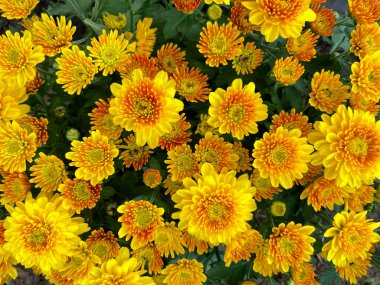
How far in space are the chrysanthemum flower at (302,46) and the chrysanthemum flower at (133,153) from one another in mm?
975

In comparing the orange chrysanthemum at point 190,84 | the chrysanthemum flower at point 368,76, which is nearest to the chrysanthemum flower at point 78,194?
the orange chrysanthemum at point 190,84

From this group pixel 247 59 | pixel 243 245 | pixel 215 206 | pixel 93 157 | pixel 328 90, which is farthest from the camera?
pixel 247 59

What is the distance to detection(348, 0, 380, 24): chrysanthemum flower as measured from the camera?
83.6 inches

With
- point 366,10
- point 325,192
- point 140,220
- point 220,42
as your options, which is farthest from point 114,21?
point 325,192

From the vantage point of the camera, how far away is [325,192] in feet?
6.74

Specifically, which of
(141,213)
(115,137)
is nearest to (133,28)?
(115,137)

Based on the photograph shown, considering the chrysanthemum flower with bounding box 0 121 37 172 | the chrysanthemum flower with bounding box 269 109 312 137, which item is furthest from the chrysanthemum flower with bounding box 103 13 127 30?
the chrysanthemum flower with bounding box 269 109 312 137

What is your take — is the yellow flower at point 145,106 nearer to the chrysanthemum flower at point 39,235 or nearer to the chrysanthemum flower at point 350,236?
the chrysanthemum flower at point 39,235

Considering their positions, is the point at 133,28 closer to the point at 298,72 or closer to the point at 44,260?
the point at 298,72

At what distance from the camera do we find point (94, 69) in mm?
2047

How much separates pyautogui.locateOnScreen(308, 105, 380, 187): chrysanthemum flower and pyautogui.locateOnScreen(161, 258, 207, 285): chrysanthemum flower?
0.86 meters

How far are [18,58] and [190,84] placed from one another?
911 millimetres

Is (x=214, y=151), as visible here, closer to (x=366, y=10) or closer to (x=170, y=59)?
(x=170, y=59)

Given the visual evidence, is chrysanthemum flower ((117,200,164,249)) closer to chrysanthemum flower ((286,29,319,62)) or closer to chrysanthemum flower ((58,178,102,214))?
chrysanthemum flower ((58,178,102,214))
